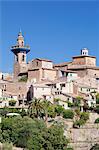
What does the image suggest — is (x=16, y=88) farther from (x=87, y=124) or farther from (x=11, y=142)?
(x=11, y=142)

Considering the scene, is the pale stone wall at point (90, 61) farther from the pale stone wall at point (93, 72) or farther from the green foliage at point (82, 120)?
the green foliage at point (82, 120)

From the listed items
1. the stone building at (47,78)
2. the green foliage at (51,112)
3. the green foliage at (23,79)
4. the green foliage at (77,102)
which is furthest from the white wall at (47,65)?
the green foliage at (51,112)

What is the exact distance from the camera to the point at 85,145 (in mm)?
30438

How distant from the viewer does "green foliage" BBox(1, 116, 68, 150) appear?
2814 centimetres

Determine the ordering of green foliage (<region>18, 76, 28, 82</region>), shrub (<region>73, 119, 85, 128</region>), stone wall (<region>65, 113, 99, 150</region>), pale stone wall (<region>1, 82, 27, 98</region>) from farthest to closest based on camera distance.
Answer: green foliage (<region>18, 76, 28, 82</region>)
pale stone wall (<region>1, 82, 27, 98</region>)
shrub (<region>73, 119, 85, 128</region>)
stone wall (<region>65, 113, 99, 150</region>)

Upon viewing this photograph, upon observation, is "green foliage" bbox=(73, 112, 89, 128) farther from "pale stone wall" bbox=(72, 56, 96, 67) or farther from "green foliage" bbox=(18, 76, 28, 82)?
"pale stone wall" bbox=(72, 56, 96, 67)

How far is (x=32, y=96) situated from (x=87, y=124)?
231 inches

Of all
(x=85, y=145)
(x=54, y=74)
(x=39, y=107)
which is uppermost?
(x=54, y=74)

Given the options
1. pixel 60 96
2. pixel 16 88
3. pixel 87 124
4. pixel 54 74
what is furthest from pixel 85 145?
pixel 54 74

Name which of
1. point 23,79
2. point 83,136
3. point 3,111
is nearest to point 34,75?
point 23,79

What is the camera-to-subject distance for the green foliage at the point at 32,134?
2814cm

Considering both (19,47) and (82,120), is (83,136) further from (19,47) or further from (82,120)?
(19,47)

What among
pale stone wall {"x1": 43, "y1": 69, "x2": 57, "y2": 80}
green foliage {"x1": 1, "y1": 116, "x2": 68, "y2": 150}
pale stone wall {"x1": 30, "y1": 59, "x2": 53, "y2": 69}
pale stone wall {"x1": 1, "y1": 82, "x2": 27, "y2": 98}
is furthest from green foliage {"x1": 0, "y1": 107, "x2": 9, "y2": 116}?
pale stone wall {"x1": 30, "y1": 59, "x2": 53, "y2": 69}

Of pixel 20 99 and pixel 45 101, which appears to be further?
pixel 20 99
